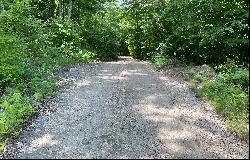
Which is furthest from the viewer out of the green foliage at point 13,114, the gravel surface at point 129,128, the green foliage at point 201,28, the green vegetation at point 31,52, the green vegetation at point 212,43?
the green foliage at point 201,28

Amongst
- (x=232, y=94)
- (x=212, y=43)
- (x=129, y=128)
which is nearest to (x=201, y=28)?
(x=212, y=43)

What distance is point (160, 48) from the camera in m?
18.8

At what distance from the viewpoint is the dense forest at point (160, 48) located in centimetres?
938

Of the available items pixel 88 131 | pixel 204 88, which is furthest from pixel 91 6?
pixel 88 131

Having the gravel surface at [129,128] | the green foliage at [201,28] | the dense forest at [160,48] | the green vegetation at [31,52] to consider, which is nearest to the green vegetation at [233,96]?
the dense forest at [160,48]

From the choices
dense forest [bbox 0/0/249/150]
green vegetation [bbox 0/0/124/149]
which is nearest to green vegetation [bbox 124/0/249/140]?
dense forest [bbox 0/0/249/150]

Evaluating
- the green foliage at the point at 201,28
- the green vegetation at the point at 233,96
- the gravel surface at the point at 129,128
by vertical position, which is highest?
the green foliage at the point at 201,28

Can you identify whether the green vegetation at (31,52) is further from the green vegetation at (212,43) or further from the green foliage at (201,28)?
the green foliage at (201,28)

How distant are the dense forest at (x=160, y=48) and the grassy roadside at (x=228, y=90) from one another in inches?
0.8

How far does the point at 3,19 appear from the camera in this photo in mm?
13609

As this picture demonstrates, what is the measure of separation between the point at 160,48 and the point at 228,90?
9010 millimetres

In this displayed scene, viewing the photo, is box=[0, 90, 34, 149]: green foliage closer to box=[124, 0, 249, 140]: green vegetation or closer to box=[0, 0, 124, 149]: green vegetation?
box=[0, 0, 124, 149]: green vegetation

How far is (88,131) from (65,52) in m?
13.0

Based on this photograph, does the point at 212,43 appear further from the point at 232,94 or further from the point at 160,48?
the point at 160,48
